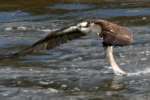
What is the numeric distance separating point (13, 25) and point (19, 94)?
21.9 ft

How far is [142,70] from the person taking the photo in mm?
11516

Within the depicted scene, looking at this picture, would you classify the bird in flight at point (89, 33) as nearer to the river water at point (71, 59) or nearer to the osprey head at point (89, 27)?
the osprey head at point (89, 27)

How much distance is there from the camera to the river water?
10.3m

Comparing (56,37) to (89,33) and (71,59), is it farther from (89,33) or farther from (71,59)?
(71,59)

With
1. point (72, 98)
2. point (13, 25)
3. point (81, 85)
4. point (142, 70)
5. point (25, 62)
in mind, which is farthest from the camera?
point (13, 25)

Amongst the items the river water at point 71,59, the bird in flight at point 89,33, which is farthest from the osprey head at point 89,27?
the river water at point 71,59

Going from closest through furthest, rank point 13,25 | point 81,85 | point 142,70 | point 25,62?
point 81,85, point 142,70, point 25,62, point 13,25

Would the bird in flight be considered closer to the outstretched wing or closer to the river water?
the outstretched wing

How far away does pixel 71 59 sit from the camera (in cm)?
1276

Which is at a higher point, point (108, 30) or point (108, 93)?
point (108, 30)

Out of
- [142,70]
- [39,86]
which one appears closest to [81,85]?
[39,86]

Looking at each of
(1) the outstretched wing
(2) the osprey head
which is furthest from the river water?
(2) the osprey head

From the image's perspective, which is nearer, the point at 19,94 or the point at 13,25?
the point at 19,94

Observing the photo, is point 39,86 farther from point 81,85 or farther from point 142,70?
point 142,70
